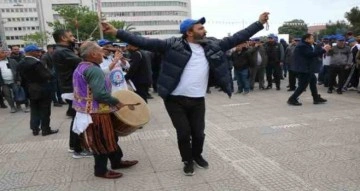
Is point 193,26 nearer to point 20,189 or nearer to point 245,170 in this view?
point 245,170

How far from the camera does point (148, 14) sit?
374 feet

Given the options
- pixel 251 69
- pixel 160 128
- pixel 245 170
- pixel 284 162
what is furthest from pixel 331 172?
pixel 251 69

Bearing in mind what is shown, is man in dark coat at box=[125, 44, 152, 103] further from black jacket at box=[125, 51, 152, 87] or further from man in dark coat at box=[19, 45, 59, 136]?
man in dark coat at box=[19, 45, 59, 136]

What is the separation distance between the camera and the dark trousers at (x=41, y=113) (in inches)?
280

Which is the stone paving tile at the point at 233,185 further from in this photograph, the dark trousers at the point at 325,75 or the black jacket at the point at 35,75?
the dark trousers at the point at 325,75

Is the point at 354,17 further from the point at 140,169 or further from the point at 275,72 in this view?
the point at 140,169

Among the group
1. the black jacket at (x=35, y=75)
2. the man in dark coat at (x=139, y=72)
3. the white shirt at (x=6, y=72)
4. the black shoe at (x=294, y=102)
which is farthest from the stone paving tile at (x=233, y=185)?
the white shirt at (x=6, y=72)

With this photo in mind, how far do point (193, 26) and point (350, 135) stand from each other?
10.8ft

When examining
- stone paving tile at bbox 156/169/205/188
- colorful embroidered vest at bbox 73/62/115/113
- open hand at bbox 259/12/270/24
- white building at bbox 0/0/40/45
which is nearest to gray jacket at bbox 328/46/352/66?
open hand at bbox 259/12/270/24

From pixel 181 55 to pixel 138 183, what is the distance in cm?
154

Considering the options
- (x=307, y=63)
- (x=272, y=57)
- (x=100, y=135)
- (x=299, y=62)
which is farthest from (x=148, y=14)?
(x=100, y=135)

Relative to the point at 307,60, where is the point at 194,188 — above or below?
below

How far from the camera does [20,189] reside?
453cm

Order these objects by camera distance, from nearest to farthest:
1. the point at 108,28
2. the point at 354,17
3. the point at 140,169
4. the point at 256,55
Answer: the point at 108,28 < the point at 140,169 < the point at 256,55 < the point at 354,17
